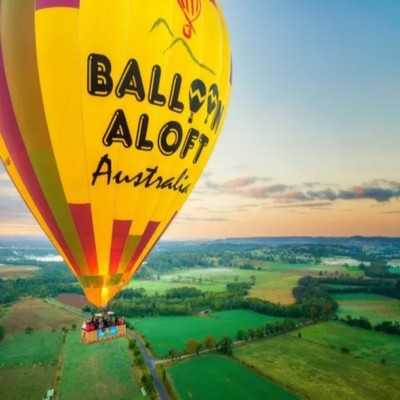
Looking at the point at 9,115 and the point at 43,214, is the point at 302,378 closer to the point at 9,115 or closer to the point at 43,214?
the point at 43,214

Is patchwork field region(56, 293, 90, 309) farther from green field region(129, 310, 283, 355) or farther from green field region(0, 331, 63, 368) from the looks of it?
green field region(0, 331, 63, 368)

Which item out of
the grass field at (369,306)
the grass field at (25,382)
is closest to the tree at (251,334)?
the grass field at (369,306)

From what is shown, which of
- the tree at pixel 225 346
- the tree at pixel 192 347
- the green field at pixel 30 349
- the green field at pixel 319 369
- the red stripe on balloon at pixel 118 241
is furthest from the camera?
the tree at pixel 225 346

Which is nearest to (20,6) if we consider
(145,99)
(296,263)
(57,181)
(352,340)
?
(145,99)

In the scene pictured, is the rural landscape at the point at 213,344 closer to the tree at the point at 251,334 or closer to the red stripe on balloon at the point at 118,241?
the tree at the point at 251,334

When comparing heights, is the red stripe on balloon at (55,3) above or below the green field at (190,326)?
above
